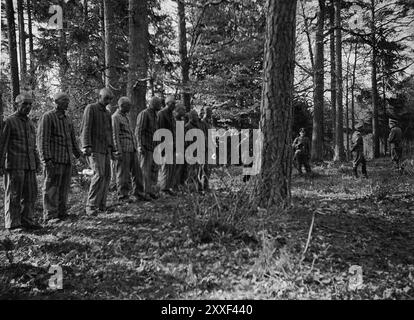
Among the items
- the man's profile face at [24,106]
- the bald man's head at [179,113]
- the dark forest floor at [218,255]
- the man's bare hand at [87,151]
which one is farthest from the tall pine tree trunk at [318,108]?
the man's profile face at [24,106]

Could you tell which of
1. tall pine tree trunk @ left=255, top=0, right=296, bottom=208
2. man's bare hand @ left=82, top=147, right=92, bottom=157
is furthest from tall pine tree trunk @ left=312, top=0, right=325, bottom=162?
man's bare hand @ left=82, top=147, right=92, bottom=157

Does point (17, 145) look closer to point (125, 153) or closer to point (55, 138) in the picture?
point (55, 138)

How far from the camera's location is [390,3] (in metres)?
20.0

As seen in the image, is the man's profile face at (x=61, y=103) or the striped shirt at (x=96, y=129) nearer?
the man's profile face at (x=61, y=103)

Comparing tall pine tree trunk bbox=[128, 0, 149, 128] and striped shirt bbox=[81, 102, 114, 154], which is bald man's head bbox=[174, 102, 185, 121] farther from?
striped shirt bbox=[81, 102, 114, 154]

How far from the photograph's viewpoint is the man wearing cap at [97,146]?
6.48 m

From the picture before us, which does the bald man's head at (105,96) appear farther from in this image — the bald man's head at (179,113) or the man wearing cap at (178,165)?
the bald man's head at (179,113)

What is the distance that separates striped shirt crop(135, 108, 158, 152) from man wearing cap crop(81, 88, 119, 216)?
87 cm

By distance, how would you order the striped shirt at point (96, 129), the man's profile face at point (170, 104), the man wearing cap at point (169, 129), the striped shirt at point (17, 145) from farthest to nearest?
the man's profile face at point (170, 104) → the man wearing cap at point (169, 129) → the striped shirt at point (96, 129) → the striped shirt at point (17, 145)

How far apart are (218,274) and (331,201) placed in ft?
11.9

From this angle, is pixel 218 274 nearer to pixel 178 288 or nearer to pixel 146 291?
pixel 178 288

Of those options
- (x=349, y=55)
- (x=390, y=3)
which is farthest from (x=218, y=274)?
(x=349, y=55)

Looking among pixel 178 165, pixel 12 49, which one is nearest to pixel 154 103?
pixel 178 165
